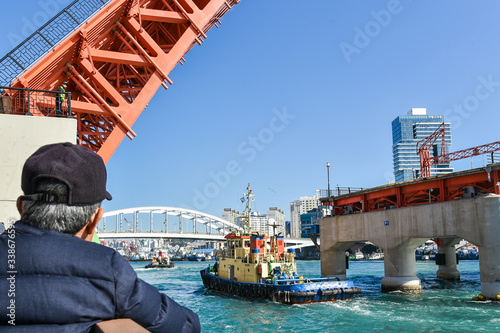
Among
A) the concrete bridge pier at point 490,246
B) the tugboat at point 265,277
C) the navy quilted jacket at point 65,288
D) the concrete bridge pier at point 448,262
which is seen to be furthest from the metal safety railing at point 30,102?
the concrete bridge pier at point 448,262

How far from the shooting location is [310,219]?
176000 millimetres

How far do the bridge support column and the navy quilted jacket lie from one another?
31.8m

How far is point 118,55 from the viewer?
12.9 m

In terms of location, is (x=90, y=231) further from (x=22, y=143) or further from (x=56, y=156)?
(x=22, y=143)

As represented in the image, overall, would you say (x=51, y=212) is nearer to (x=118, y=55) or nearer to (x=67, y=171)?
(x=67, y=171)

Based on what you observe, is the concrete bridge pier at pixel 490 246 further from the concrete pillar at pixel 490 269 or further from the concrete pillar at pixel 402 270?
the concrete pillar at pixel 402 270

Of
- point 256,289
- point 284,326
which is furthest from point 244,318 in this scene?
point 256,289

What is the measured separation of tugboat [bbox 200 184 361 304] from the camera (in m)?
29.2

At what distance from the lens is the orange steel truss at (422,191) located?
90.3 ft

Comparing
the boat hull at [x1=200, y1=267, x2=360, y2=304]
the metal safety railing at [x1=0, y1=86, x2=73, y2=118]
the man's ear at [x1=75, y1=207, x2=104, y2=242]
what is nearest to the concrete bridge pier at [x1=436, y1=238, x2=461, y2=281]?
the boat hull at [x1=200, y1=267, x2=360, y2=304]

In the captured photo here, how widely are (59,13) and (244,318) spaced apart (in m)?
19.7

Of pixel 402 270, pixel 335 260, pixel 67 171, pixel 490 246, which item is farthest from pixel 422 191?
pixel 67 171

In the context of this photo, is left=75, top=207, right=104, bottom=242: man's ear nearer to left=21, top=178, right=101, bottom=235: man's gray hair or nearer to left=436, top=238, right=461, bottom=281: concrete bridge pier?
left=21, top=178, right=101, bottom=235: man's gray hair

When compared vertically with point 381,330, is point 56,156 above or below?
above
